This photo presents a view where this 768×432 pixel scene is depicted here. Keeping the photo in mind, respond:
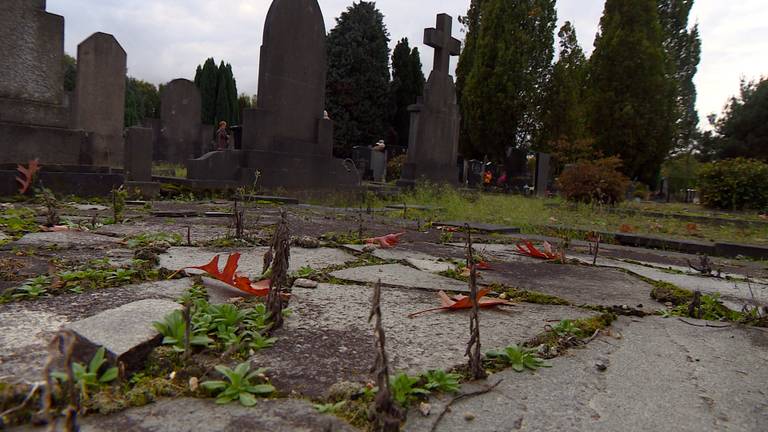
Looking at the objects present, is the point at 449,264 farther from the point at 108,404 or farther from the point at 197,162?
the point at 197,162

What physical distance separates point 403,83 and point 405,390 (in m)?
30.6

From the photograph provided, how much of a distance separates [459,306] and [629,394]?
61 centimetres

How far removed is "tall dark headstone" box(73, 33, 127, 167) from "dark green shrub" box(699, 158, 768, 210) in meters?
13.4

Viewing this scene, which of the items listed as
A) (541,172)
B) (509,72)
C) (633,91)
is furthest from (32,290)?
(633,91)

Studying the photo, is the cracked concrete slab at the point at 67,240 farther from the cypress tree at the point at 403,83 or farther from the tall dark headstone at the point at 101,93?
the cypress tree at the point at 403,83

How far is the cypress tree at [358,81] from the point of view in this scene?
92.8ft

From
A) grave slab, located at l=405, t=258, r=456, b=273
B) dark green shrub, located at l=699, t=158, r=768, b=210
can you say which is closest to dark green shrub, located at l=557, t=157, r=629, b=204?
dark green shrub, located at l=699, t=158, r=768, b=210

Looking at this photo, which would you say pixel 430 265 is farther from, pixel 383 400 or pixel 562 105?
pixel 562 105

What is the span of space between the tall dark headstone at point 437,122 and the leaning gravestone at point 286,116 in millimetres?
3192

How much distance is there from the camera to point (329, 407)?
2.97 ft

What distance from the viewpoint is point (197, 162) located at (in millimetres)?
7211

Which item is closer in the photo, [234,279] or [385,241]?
[234,279]

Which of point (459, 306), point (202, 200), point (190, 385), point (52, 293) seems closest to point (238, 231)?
point (52, 293)

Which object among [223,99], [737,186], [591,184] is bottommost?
[591,184]
